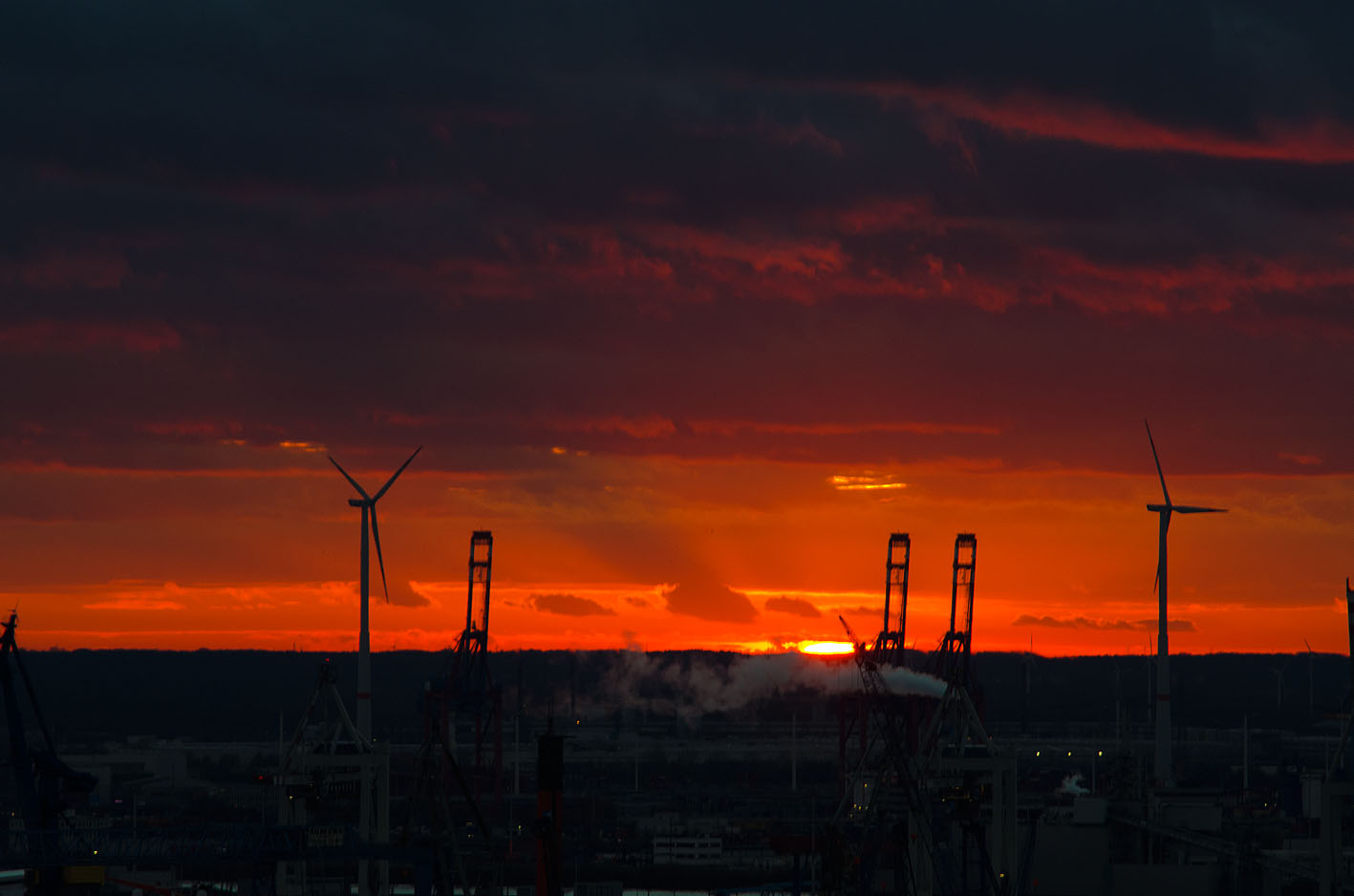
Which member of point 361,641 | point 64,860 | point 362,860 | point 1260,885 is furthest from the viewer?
point 361,641

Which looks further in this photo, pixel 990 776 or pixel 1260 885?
pixel 1260 885

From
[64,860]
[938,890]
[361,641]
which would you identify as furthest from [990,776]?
[361,641]

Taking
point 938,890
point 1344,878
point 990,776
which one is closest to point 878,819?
point 990,776

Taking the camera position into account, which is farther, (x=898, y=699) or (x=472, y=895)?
(x=898, y=699)

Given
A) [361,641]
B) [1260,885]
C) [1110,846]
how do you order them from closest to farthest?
[1260,885], [1110,846], [361,641]

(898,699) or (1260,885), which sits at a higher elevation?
(898,699)

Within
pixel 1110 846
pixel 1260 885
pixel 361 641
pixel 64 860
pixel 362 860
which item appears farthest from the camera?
pixel 361 641

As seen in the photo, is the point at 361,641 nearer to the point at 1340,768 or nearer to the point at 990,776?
the point at 990,776

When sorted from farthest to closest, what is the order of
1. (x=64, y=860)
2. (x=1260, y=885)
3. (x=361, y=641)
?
(x=361, y=641)
(x=1260, y=885)
(x=64, y=860)

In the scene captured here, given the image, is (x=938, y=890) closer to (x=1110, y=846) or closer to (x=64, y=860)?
(x=1110, y=846)
